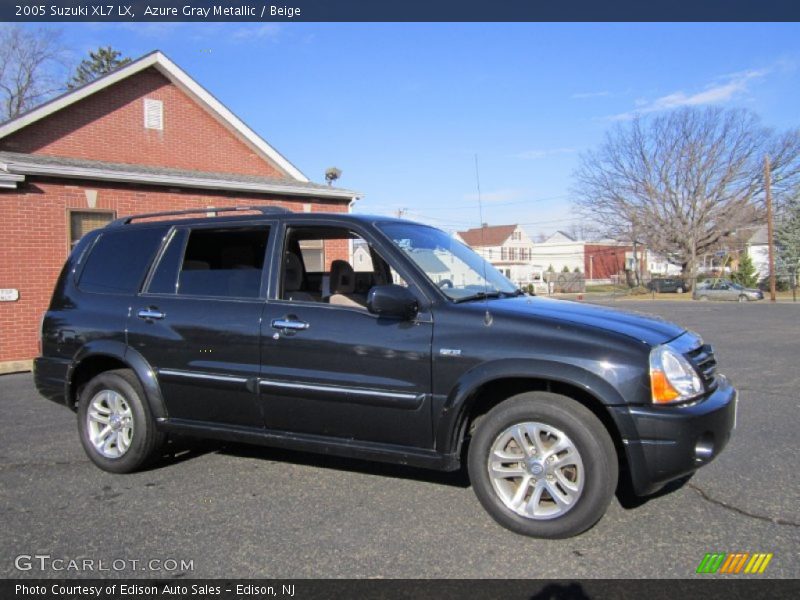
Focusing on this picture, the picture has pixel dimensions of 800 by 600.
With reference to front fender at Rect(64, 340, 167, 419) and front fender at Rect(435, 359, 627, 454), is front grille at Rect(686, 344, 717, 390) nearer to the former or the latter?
front fender at Rect(435, 359, 627, 454)

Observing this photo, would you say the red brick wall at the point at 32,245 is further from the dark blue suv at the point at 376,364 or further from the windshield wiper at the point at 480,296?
the windshield wiper at the point at 480,296

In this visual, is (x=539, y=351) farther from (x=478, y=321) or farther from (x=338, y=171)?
(x=338, y=171)

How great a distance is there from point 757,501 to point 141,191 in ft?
35.6

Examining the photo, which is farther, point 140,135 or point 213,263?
point 140,135

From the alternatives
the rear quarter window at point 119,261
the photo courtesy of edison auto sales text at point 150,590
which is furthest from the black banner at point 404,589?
the rear quarter window at point 119,261

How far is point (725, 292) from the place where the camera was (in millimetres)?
39844

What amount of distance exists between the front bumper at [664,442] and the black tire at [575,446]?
0.13 m

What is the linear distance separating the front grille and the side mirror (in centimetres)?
156

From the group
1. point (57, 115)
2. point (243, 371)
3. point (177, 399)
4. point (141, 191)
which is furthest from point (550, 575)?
point (57, 115)

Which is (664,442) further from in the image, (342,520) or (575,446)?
(342,520)

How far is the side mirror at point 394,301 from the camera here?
361 cm

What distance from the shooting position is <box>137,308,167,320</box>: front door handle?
14.6ft

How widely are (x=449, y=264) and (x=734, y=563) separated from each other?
236 cm

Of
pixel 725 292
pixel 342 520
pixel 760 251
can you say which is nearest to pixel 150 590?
pixel 342 520
